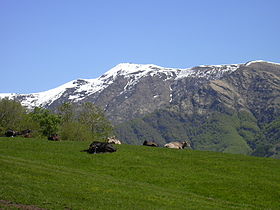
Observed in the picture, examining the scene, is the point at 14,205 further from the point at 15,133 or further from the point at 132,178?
the point at 15,133

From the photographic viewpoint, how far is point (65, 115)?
12631 centimetres

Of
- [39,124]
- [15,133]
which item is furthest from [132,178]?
[39,124]

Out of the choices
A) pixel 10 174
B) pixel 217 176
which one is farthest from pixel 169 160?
pixel 10 174

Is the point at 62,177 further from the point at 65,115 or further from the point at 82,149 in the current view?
the point at 65,115

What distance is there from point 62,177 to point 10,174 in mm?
4874

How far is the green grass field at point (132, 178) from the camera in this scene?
32.8m

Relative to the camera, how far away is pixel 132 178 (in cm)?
4731

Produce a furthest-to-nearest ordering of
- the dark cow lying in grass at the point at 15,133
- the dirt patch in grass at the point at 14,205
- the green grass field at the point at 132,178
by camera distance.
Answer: the dark cow lying in grass at the point at 15,133
the green grass field at the point at 132,178
the dirt patch in grass at the point at 14,205

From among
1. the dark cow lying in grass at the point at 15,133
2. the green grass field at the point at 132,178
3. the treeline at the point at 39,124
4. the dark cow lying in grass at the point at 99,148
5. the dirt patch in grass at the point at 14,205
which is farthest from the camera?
the treeline at the point at 39,124

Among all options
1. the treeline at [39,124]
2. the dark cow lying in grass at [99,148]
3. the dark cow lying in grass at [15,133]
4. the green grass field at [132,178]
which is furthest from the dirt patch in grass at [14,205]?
the treeline at [39,124]

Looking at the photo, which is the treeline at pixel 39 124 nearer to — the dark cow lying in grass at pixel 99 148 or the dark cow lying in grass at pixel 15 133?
the dark cow lying in grass at pixel 15 133

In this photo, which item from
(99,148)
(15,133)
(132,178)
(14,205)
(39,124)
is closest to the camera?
(14,205)

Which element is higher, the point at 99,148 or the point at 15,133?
the point at 15,133

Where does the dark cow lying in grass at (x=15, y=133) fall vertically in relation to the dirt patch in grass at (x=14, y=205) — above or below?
above
